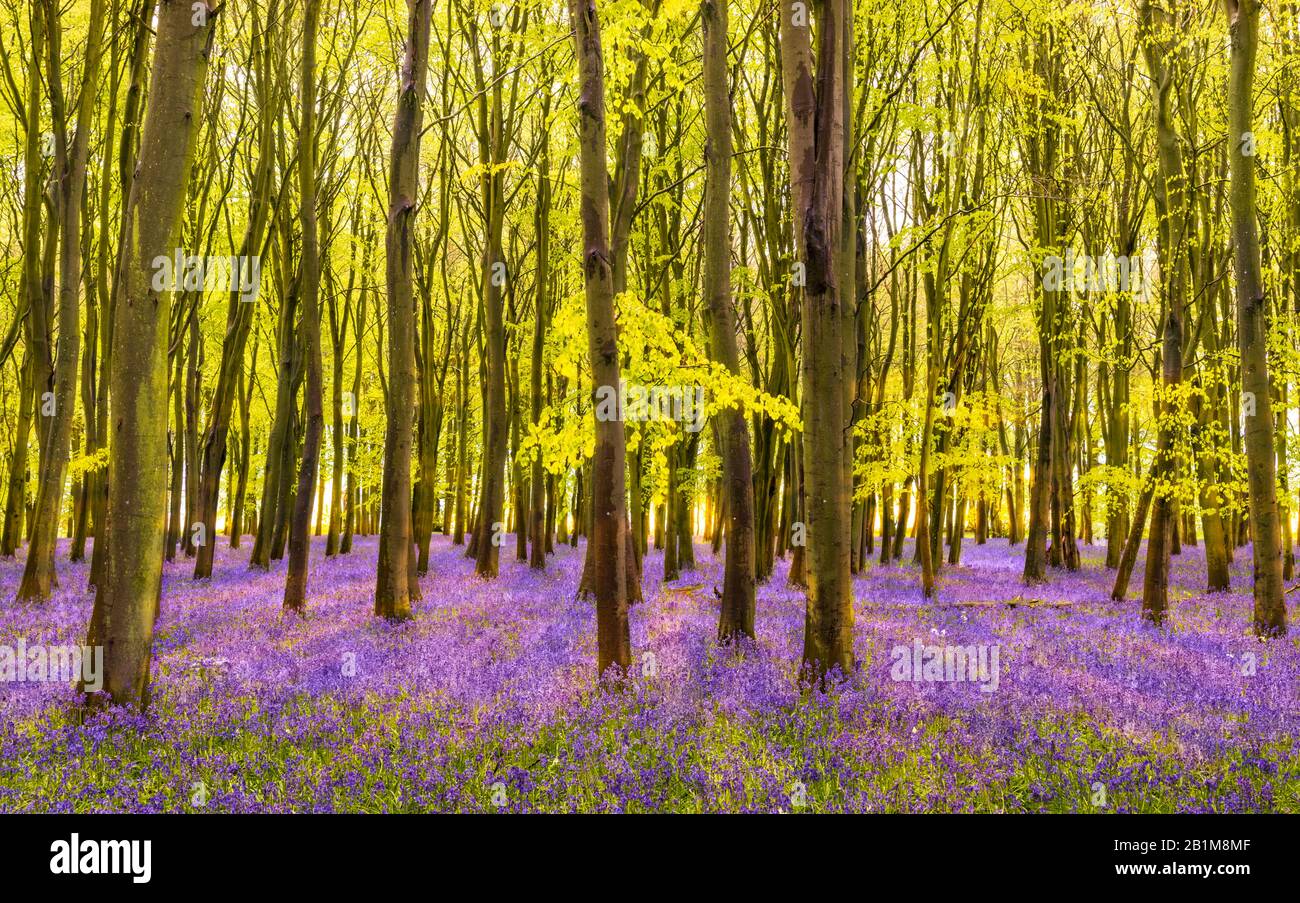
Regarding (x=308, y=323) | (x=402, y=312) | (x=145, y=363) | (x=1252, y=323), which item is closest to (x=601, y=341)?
(x=145, y=363)

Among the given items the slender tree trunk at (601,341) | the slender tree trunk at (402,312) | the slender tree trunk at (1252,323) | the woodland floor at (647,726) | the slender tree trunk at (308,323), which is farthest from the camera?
the slender tree trunk at (308,323)

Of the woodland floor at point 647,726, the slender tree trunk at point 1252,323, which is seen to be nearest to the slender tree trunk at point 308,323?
the woodland floor at point 647,726

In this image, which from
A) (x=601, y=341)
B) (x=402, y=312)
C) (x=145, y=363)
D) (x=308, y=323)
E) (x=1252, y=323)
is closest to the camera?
(x=145, y=363)

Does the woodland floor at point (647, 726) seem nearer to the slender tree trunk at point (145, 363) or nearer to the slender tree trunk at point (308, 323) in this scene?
the slender tree trunk at point (145, 363)

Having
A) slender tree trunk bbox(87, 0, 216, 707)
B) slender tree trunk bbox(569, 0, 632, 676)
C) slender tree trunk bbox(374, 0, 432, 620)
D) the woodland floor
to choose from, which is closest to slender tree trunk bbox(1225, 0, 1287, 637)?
the woodland floor

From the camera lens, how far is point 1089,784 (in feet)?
15.4

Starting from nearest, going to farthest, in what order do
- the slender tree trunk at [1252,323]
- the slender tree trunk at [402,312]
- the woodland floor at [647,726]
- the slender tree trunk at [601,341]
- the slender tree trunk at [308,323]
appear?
the woodland floor at [647,726] < the slender tree trunk at [601,341] < the slender tree trunk at [1252,323] < the slender tree trunk at [402,312] < the slender tree trunk at [308,323]

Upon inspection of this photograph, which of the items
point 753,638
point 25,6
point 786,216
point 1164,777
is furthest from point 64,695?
point 25,6

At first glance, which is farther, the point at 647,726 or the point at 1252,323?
the point at 1252,323

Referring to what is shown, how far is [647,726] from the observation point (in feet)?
18.5

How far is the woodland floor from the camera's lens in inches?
177

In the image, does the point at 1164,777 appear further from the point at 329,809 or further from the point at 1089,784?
the point at 329,809

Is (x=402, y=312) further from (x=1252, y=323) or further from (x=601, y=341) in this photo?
(x=1252, y=323)

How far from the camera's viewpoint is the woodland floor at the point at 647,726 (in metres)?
4.50
